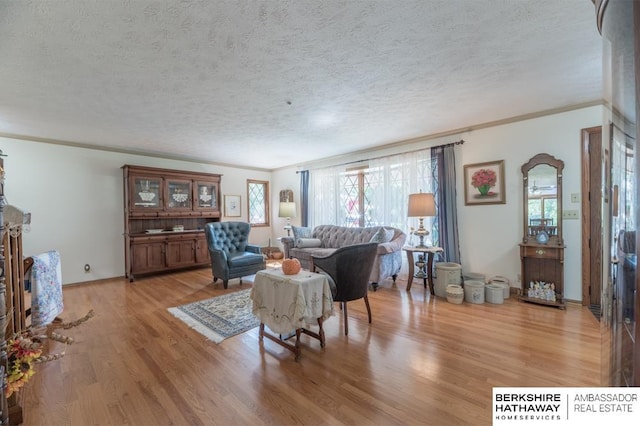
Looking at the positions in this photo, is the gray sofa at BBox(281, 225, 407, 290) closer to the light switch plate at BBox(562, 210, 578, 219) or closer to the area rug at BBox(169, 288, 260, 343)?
the area rug at BBox(169, 288, 260, 343)

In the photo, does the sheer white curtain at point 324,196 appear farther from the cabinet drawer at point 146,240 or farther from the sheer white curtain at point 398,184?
the cabinet drawer at point 146,240

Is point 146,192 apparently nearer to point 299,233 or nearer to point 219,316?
point 299,233

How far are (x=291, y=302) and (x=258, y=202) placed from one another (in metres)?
5.16

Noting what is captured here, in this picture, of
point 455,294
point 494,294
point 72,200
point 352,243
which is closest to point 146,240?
point 72,200

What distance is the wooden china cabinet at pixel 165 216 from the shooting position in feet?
15.4

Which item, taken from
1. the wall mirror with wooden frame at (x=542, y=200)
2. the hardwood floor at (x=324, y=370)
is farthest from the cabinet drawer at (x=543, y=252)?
the hardwood floor at (x=324, y=370)

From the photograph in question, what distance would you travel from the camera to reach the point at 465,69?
7.45 feet

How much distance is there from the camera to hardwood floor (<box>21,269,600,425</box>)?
156 cm

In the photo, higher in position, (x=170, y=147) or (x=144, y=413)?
(x=170, y=147)

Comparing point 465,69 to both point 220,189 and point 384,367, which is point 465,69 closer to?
point 384,367

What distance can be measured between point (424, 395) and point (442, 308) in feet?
5.52

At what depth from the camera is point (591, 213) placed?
3078mm

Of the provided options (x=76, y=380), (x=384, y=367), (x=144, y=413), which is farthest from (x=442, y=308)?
(x=76, y=380)

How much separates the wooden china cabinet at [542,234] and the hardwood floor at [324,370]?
248 mm
